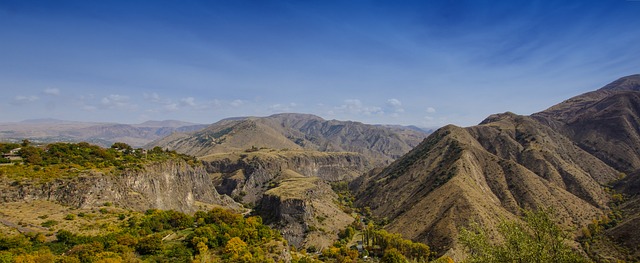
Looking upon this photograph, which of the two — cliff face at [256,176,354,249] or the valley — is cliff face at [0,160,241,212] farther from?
cliff face at [256,176,354,249]

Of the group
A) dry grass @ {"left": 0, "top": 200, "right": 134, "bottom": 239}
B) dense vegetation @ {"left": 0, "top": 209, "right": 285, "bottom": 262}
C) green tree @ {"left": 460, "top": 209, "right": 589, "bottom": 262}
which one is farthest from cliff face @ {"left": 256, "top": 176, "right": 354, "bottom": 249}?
green tree @ {"left": 460, "top": 209, "right": 589, "bottom": 262}

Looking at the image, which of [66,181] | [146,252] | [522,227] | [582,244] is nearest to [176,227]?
[146,252]

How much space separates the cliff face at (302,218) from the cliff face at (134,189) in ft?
77.3

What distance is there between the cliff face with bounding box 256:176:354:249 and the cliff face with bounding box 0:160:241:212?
77.3 ft

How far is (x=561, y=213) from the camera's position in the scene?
120812 millimetres

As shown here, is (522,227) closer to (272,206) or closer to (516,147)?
(272,206)

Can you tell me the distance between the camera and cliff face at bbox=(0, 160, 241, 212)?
60.3 metres

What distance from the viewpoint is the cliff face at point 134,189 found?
60.3 m

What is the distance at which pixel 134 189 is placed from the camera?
82938 millimetres

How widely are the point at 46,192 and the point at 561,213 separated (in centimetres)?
15753

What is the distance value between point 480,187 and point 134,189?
126436 mm

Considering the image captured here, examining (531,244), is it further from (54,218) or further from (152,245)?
(54,218)

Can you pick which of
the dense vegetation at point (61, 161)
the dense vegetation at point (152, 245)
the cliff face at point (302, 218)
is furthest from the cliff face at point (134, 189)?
the cliff face at point (302, 218)

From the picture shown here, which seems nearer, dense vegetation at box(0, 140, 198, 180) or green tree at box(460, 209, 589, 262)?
green tree at box(460, 209, 589, 262)
